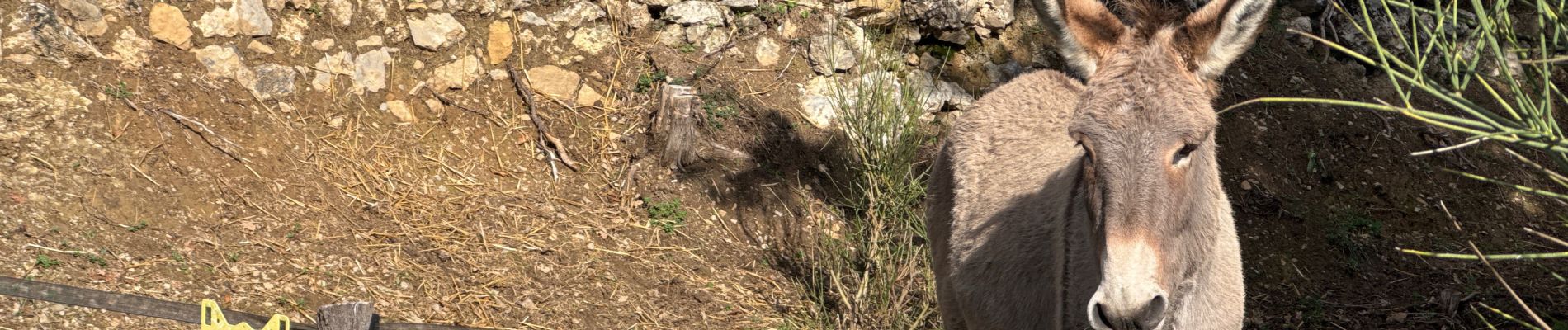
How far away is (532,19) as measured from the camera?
6.90 metres

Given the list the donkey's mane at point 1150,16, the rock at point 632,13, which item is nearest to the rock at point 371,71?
the rock at point 632,13

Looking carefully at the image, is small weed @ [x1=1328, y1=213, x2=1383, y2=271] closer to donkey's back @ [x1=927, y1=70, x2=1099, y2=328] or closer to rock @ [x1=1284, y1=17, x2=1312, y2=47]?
rock @ [x1=1284, y1=17, x2=1312, y2=47]

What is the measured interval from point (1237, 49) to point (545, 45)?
193 inches

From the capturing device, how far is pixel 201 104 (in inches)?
230

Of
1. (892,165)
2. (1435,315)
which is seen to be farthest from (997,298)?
(1435,315)

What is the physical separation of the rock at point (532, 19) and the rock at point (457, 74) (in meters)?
0.43

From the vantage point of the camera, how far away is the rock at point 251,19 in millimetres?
6203

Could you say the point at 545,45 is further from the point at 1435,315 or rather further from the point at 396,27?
the point at 1435,315

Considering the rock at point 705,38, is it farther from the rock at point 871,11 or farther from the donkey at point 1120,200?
the donkey at point 1120,200

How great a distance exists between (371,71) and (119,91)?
132 centimetres

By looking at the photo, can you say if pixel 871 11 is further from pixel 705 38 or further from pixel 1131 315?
pixel 1131 315

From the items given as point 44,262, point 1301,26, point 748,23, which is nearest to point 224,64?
point 44,262

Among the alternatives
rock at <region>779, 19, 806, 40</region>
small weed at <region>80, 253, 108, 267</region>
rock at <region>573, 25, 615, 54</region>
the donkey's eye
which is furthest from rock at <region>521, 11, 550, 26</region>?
the donkey's eye

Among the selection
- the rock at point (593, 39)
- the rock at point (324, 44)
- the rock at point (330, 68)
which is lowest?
the rock at point (593, 39)
